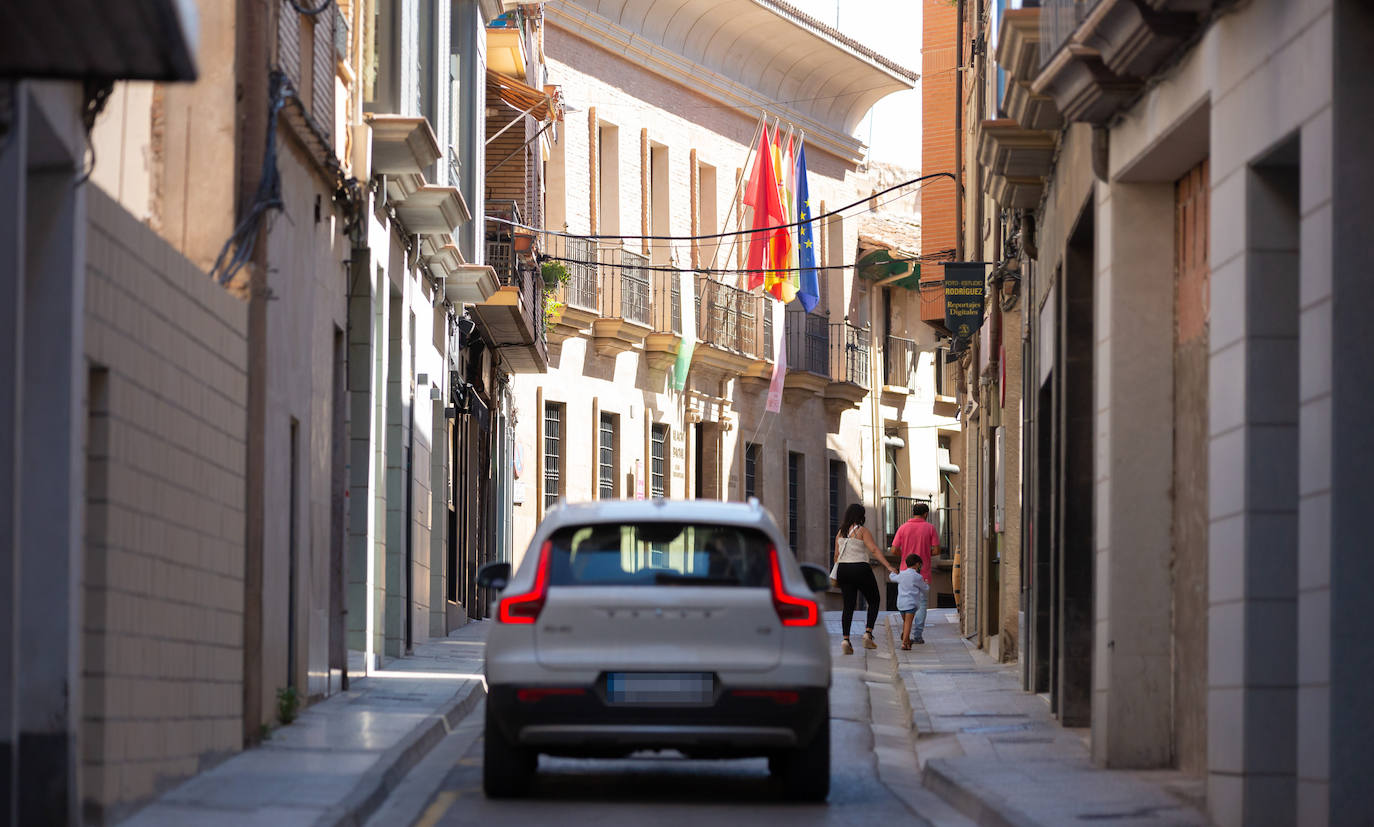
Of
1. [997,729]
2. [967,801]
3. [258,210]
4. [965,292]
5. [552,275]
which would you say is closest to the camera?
[967,801]

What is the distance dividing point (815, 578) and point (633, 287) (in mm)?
28100

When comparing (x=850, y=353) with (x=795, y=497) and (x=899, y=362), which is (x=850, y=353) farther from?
(x=795, y=497)

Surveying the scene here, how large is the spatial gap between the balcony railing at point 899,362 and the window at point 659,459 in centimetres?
1106

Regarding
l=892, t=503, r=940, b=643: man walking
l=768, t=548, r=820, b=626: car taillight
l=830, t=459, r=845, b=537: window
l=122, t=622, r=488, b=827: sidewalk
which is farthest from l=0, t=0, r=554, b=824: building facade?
l=830, t=459, r=845, b=537: window

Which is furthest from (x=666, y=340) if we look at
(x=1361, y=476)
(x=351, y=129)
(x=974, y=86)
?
(x=1361, y=476)

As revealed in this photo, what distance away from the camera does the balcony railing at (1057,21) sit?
41.0 feet

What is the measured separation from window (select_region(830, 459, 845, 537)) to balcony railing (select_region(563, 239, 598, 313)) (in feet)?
41.9

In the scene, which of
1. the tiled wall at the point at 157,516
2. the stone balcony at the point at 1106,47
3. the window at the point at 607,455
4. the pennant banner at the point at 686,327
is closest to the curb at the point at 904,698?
the stone balcony at the point at 1106,47

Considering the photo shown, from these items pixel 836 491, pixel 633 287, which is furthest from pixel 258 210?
pixel 836 491

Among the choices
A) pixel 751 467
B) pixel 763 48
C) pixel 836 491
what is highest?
pixel 763 48

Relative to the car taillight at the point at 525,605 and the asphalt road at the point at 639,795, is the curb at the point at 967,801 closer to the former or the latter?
the asphalt road at the point at 639,795

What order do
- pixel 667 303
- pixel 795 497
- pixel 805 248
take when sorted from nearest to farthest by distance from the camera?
pixel 667 303 → pixel 805 248 → pixel 795 497

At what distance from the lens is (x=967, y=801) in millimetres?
11258

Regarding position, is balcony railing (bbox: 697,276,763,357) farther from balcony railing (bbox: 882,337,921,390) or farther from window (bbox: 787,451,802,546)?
balcony railing (bbox: 882,337,921,390)
